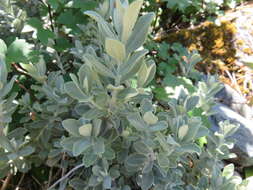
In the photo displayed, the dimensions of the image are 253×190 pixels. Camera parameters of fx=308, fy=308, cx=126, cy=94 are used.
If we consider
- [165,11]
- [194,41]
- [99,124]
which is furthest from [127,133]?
[165,11]

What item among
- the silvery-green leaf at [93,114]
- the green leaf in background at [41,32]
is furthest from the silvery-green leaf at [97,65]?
the green leaf in background at [41,32]

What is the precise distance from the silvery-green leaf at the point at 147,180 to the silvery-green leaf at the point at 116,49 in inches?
16.5

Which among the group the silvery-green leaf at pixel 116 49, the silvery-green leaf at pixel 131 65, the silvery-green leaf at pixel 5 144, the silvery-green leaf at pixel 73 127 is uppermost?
the silvery-green leaf at pixel 116 49

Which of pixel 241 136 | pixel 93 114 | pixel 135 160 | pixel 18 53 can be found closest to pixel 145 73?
pixel 93 114

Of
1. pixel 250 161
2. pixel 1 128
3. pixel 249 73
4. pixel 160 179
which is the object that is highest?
pixel 1 128

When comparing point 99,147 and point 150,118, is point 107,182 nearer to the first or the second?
point 99,147

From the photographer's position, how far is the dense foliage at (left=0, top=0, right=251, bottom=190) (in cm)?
82

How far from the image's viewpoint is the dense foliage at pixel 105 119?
0.82 m

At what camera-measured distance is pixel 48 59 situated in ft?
4.75

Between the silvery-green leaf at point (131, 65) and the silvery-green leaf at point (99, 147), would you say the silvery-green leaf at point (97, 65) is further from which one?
the silvery-green leaf at point (99, 147)

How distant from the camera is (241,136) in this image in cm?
182

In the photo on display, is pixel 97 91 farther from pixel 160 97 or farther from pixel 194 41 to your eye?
pixel 194 41

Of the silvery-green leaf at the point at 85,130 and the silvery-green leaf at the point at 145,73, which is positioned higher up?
the silvery-green leaf at the point at 145,73

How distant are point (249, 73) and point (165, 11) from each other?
86cm
